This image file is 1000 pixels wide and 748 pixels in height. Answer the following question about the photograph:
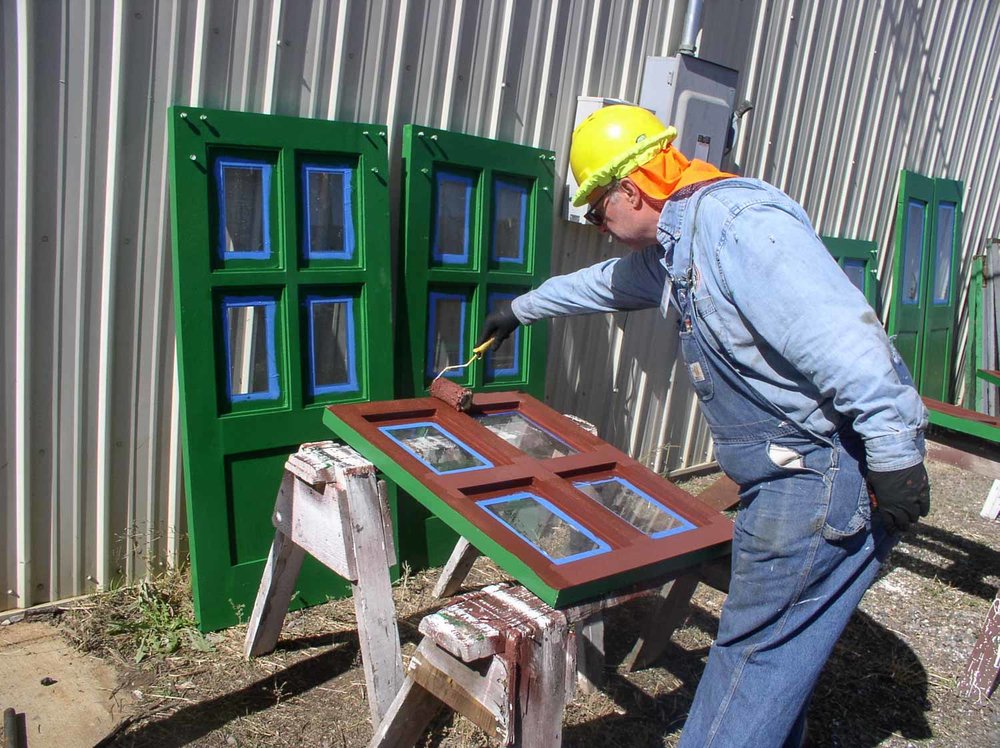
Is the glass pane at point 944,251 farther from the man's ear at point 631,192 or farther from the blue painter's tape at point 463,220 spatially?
the man's ear at point 631,192

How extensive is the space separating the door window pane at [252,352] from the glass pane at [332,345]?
0.18 meters

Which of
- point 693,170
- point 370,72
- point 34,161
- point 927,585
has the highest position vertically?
point 370,72

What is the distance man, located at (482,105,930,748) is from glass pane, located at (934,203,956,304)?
6.30 meters

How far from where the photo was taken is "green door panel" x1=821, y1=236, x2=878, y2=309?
6727mm

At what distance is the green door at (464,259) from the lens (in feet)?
12.2

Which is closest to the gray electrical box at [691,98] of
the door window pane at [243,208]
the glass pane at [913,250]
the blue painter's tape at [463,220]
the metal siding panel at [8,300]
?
the blue painter's tape at [463,220]

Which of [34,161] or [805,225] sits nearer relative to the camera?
[805,225]

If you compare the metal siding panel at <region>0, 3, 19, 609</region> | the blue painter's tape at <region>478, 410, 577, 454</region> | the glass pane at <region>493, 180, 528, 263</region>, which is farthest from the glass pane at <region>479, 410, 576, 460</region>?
the metal siding panel at <region>0, 3, 19, 609</region>

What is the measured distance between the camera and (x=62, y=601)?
10.6 feet

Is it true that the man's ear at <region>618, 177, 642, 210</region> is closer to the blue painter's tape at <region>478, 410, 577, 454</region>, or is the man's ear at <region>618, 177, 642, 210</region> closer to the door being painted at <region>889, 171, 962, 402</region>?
the blue painter's tape at <region>478, 410, 577, 454</region>

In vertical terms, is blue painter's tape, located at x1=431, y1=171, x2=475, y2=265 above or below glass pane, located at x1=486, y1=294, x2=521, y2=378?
above

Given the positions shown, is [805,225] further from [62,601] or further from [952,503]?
[952,503]

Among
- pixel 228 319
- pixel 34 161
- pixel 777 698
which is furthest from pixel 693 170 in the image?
pixel 34 161

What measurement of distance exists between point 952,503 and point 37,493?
6110mm
